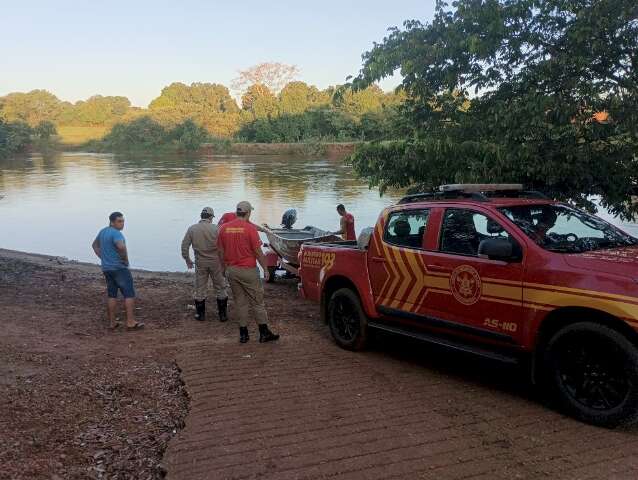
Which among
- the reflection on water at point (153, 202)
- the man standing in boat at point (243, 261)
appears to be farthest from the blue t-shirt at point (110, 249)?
the reflection on water at point (153, 202)

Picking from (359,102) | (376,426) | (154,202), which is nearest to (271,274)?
(376,426)

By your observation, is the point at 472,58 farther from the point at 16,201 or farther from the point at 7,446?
the point at 16,201

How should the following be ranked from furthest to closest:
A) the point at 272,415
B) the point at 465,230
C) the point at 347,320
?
the point at 347,320 < the point at 465,230 < the point at 272,415

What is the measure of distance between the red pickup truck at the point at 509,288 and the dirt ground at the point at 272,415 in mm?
367

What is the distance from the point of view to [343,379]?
18.7 feet

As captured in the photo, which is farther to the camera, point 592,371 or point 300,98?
point 300,98

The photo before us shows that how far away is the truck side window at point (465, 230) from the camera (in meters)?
5.38

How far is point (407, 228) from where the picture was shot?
623 centimetres

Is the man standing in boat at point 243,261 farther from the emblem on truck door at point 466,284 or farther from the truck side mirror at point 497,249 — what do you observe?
the truck side mirror at point 497,249

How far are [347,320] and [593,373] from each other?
293 centimetres

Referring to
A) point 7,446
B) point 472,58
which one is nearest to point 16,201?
point 472,58

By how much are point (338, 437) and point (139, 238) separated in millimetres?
21190

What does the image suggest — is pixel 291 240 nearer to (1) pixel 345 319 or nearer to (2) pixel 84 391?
(1) pixel 345 319

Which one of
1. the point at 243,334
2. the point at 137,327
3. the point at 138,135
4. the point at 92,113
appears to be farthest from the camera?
the point at 92,113
